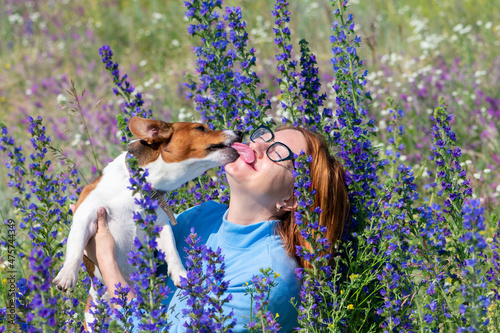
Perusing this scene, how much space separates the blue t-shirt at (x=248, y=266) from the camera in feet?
8.60

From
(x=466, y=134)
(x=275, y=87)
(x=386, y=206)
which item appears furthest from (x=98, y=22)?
(x=386, y=206)

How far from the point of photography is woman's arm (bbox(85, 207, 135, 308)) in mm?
2751

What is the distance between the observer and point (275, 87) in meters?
6.93

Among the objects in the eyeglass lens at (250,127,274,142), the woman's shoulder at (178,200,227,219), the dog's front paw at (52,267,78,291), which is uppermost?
the eyeglass lens at (250,127,274,142)

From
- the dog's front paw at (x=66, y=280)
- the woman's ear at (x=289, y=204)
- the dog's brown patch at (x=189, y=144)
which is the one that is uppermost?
the dog's brown patch at (x=189, y=144)

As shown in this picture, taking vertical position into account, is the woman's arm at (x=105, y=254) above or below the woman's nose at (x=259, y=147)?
below

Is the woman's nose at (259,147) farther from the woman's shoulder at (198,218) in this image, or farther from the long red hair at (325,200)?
the woman's shoulder at (198,218)

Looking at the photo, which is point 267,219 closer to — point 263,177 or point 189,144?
point 263,177

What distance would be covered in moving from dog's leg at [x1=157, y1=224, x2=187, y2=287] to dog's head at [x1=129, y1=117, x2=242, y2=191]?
0.31m

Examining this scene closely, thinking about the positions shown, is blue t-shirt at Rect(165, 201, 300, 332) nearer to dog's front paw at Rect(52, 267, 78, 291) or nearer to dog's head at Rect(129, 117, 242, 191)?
dog's head at Rect(129, 117, 242, 191)

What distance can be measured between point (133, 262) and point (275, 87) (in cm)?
515

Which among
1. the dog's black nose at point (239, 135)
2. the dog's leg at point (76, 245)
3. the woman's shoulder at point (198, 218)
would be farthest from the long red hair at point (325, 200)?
the dog's leg at point (76, 245)

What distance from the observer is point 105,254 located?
2836mm

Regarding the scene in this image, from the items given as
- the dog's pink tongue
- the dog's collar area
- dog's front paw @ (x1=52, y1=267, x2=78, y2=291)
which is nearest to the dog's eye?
the dog's pink tongue
